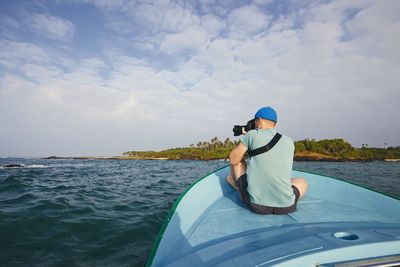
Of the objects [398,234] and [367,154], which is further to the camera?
[367,154]

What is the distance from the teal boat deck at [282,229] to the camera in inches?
59.3

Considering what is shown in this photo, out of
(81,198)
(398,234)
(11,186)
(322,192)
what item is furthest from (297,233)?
(11,186)

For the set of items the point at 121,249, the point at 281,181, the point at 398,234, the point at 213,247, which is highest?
the point at 281,181

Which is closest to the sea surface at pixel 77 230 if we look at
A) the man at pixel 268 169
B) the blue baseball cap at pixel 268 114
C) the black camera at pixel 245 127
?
the man at pixel 268 169

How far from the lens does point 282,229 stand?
230 centimetres

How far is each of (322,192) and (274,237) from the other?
2.46m

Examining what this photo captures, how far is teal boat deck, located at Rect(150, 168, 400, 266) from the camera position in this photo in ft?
4.94

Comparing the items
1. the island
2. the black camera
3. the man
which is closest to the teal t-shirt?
the man

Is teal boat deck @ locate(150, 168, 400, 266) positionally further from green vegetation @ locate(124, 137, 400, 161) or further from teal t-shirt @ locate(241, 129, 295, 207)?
green vegetation @ locate(124, 137, 400, 161)

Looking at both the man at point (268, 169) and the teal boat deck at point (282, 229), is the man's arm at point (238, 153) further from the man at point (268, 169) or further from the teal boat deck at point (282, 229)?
the teal boat deck at point (282, 229)

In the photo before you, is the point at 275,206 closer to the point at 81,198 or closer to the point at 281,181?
the point at 281,181

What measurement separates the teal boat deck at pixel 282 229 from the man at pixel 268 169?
0.50ft

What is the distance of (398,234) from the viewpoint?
171cm

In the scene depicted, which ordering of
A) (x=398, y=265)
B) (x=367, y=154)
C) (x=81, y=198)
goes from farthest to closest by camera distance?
(x=367, y=154) → (x=81, y=198) → (x=398, y=265)
